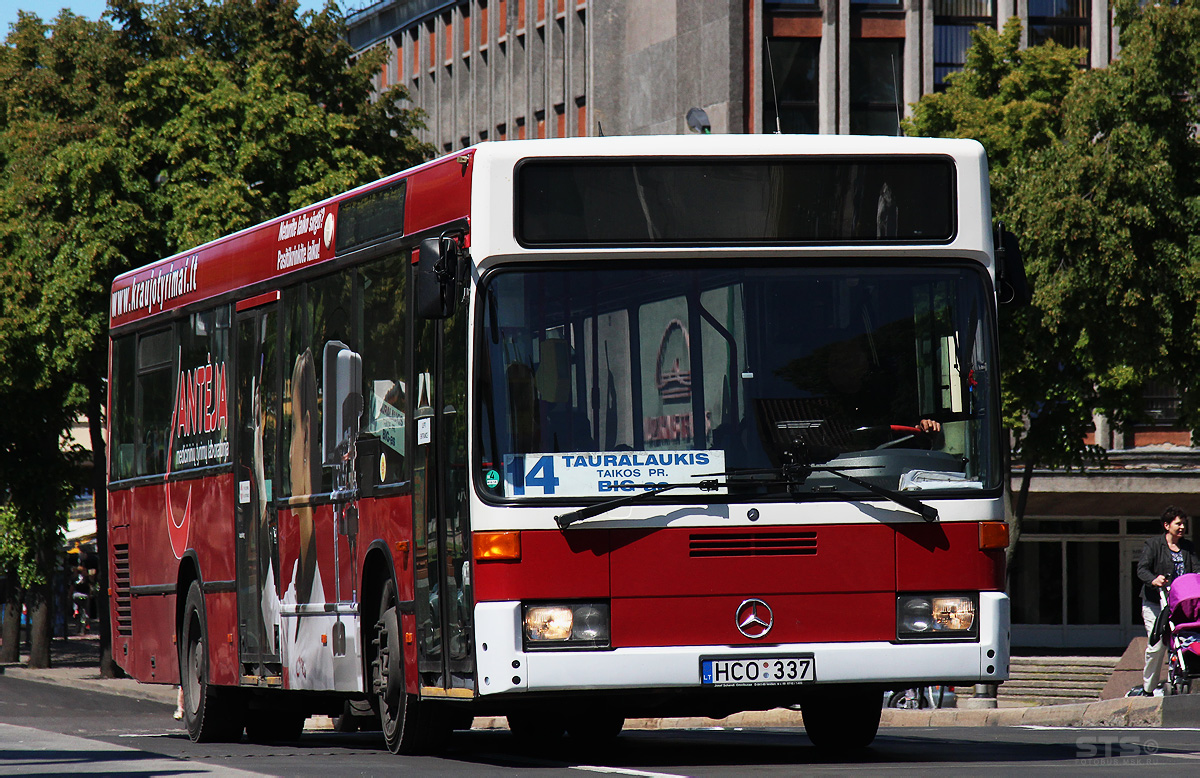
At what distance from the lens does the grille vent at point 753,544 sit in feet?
33.4

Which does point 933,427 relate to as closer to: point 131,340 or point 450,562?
point 450,562

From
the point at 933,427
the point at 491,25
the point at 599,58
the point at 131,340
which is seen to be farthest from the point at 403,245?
the point at 491,25

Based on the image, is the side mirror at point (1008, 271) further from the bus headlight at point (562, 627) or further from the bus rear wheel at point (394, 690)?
the bus rear wheel at point (394, 690)

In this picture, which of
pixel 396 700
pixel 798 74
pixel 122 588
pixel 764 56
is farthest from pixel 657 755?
pixel 798 74

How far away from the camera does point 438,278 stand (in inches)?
400

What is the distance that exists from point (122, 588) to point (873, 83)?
1338 inches

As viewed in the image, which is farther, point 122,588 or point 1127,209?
point 1127,209

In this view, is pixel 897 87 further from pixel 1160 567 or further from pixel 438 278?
pixel 438 278

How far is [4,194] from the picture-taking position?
34688 millimetres

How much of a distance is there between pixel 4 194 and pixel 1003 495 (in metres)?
27.0

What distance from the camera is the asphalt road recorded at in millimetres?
10852

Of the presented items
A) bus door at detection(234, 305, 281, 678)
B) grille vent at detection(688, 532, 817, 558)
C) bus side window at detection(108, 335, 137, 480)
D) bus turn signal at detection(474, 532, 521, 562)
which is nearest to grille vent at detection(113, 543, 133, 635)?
bus side window at detection(108, 335, 137, 480)

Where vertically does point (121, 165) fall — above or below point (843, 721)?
above

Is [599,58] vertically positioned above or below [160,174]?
above
